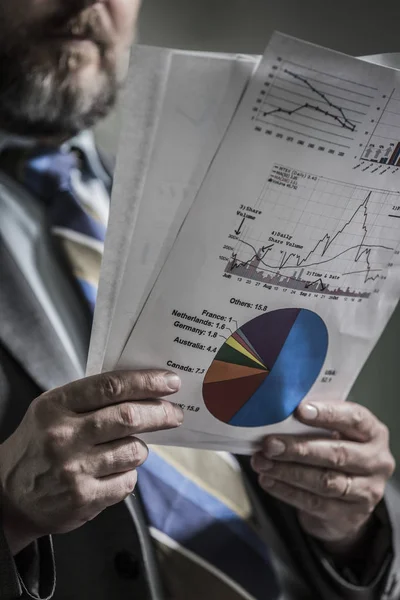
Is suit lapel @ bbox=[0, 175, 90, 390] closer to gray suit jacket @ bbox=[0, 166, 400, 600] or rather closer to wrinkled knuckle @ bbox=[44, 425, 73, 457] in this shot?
gray suit jacket @ bbox=[0, 166, 400, 600]

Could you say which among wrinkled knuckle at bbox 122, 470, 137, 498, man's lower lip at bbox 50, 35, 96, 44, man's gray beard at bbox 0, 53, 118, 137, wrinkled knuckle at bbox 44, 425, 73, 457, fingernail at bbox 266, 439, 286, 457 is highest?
man's lower lip at bbox 50, 35, 96, 44

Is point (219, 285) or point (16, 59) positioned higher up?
point (16, 59)

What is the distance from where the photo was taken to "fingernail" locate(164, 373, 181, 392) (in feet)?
1.44

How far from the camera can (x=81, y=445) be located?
42 cm

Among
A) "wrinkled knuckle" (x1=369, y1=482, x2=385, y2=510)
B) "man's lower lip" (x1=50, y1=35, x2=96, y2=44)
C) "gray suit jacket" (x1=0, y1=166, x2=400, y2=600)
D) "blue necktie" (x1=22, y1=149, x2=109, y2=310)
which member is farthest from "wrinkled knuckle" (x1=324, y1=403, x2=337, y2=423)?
"man's lower lip" (x1=50, y1=35, x2=96, y2=44)

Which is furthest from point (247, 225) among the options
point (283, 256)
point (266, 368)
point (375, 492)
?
point (375, 492)

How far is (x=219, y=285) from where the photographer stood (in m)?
0.43

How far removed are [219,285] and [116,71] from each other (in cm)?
47

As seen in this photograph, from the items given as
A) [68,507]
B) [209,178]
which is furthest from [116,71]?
[68,507]

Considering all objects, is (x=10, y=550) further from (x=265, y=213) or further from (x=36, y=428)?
(x=265, y=213)

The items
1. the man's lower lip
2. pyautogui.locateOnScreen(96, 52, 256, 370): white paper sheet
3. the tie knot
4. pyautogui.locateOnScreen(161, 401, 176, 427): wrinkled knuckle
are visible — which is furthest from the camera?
the tie knot

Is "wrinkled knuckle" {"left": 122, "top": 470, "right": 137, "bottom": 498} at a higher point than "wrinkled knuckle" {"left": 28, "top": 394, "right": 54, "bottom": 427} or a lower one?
lower

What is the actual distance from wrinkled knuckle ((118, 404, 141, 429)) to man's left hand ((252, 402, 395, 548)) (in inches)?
6.5

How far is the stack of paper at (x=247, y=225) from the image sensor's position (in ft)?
1.17
